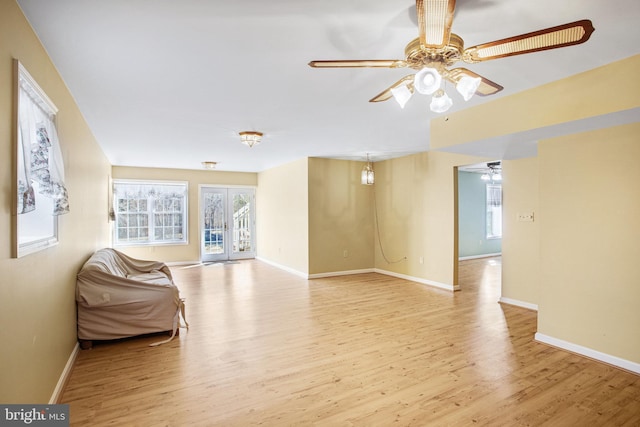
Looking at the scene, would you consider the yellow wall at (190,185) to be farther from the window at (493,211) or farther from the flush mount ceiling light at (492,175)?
the window at (493,211)

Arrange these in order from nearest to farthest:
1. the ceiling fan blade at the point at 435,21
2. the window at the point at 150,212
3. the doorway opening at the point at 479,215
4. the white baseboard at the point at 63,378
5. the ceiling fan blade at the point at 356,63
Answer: the ceiling fan blade at the point at 435,21 → the ceiling fan blade at the point at 356,63 → the white baseboard at the point at 63,378 → the window at the point at 150,212 → the doorway opening at the point at 479,215

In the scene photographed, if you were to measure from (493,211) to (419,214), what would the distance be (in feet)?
14.3

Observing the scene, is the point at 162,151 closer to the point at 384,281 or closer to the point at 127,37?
the point at 127,37

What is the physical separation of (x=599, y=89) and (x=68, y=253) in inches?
179

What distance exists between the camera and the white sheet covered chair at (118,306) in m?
3.24

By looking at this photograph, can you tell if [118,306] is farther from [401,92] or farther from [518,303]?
[518,303]

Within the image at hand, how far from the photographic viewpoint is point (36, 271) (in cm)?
197

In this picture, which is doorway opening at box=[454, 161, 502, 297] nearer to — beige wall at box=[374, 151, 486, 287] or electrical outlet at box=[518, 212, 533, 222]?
beige wall at box=[374, 151, 486, 287]

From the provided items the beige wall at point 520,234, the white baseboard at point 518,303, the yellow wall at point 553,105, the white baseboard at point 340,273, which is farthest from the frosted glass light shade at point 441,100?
the white baseboard at point 340,273

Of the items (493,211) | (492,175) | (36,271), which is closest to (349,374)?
(36,271)

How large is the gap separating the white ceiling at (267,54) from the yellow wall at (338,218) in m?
2.46

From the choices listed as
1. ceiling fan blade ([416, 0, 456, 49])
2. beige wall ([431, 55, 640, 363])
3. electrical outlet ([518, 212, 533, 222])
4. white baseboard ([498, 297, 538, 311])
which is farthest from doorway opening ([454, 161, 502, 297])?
ceiling fan blade ([416, 0, 456, 49])

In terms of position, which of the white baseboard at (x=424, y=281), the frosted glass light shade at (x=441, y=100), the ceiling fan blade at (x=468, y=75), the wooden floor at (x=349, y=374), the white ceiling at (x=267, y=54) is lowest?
the wooden floor at (x=349, y=374)

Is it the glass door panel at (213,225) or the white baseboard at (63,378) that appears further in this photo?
the glass door panel at (213,225)
